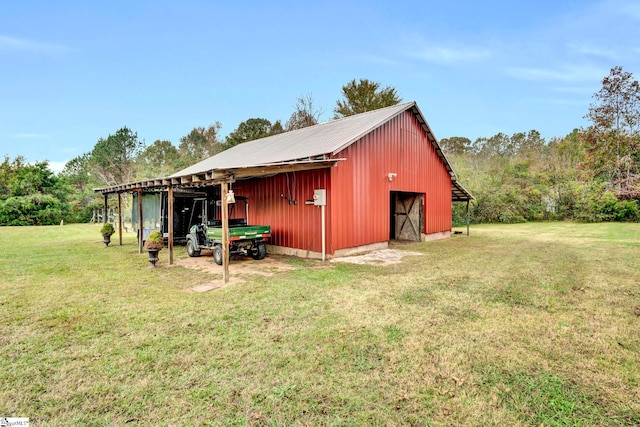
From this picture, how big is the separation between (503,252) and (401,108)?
6.17 metres

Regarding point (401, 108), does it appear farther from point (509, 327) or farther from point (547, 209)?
point (547, 209)

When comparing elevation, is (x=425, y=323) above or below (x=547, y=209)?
below

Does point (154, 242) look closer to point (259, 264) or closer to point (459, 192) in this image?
point (259, 264)

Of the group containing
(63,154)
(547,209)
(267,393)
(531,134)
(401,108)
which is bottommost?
(267,393)

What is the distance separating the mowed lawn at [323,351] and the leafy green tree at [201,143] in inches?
1576

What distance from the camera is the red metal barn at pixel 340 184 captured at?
8359 millimetres

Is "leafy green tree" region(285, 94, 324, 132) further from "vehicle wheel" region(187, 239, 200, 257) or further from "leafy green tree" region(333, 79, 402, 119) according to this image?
"vehicle wheel" region(187, 239, 200, 257)

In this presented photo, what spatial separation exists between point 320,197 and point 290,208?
149cm

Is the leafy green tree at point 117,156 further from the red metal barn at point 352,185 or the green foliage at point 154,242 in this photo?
the green foliage at point 154,242

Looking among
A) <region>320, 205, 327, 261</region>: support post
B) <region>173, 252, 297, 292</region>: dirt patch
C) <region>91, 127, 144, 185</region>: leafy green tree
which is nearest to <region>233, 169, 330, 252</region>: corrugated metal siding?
<region>320, 205, 327, 261</region>: support post

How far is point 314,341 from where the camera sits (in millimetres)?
3305

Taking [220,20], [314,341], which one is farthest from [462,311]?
[220,20]

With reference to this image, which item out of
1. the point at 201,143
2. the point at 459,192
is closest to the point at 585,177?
the point at 459,192

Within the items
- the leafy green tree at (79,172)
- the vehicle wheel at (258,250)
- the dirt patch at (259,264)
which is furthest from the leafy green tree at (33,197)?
the vehicle wheel at (258,250)
